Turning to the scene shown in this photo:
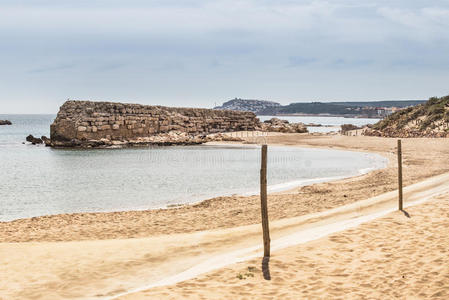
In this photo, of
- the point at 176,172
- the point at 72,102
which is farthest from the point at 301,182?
the point at 72,102

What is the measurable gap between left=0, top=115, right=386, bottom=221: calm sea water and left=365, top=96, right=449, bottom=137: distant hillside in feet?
44.5

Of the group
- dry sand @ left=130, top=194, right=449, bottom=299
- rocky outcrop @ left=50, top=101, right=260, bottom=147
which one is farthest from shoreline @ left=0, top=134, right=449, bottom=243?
rocky outcrop @ left=50, top=101, right=260, bottom=147

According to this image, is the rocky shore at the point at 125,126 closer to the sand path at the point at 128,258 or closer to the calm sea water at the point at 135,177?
the calm sea water at the point at 135,177

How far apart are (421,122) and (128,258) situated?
47.8m

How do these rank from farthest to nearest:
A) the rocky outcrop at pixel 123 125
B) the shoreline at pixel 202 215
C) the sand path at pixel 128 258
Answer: the rocky outcrop at pixel 123 125
the shoreline at pixel 202 215
the sand path at pixel 128 258

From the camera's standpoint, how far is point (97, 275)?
→ 26.2 ft

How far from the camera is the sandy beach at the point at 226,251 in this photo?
283 inches

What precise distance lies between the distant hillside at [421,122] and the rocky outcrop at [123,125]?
71.6 ft

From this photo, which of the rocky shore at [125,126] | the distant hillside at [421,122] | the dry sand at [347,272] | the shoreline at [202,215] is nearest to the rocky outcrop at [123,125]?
the rocky shore at [125,126]

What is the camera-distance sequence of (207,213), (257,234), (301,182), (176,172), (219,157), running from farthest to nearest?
(219,157)
(176,172)
(301,182)
(207,213)
(257,234)

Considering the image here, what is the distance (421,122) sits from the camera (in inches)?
1951

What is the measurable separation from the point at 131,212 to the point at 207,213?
2.70 meters

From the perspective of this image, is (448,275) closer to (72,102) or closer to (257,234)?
(257,234)

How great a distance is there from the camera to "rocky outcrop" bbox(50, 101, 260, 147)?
43844 mm
